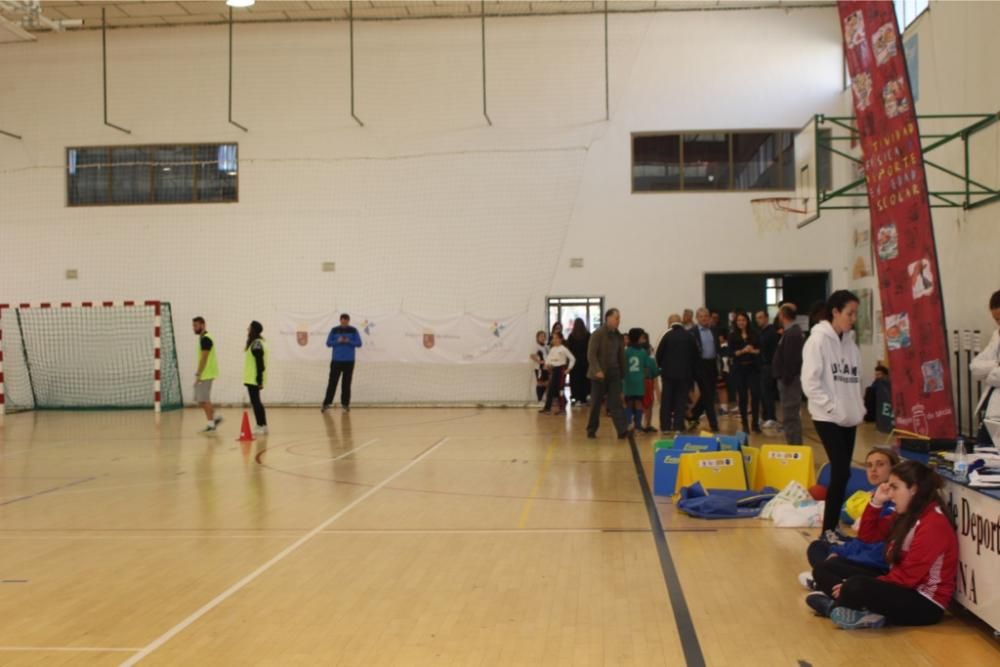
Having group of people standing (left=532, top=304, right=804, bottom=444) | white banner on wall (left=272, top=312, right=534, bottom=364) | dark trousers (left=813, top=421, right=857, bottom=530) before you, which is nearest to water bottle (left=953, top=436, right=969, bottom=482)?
dark trousers (left=813, top=421, right=857, bottom=530)

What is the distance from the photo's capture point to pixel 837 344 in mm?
6035

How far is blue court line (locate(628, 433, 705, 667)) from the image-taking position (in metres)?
4.32

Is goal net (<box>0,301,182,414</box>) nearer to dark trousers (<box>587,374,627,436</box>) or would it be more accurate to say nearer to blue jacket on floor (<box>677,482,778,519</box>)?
dark trousers (<box>587,374,627,436</box>)

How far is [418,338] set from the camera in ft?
63.1

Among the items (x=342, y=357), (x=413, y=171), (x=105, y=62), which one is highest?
(x=105, y=62)

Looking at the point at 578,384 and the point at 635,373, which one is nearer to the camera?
the point at 635,373

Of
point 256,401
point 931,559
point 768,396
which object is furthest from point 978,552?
point 256,401

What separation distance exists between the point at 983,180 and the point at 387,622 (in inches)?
406

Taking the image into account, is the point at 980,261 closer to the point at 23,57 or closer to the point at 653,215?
the point at 653,215

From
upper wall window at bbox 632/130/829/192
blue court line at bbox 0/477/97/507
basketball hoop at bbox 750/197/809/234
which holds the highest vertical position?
upper wall window at bbox 632/130/829/192

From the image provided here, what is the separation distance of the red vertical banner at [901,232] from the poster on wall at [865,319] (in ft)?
26.4

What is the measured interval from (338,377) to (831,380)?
13.3 metres

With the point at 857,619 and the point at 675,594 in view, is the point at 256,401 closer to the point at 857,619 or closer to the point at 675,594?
the point at 675,594

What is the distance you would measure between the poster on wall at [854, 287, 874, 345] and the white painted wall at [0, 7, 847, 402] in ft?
4.87
